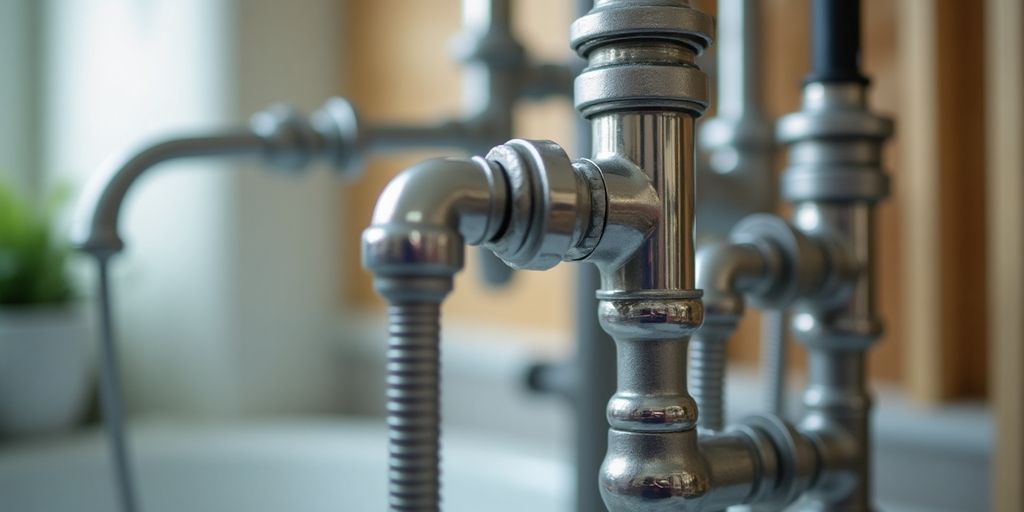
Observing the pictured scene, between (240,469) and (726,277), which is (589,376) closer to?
(726,277)

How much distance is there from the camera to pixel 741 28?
0.42 metres

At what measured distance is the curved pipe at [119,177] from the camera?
1.11ft

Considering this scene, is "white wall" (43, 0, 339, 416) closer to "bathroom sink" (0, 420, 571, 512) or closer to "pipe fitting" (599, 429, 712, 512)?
"bathroom sink" (0, 420, 571, 512)

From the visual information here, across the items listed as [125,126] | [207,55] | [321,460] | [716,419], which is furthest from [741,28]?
[125,126]

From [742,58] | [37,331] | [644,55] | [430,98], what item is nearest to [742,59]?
[742,58]

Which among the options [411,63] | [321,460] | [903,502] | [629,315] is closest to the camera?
[629,315]

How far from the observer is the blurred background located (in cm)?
51

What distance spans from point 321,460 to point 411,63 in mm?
414

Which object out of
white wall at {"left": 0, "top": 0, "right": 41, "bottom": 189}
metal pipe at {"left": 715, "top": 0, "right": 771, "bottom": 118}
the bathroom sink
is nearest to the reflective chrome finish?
metal pipe at {"left": 715, "top": 0, "right": 771, "bottom": 118}

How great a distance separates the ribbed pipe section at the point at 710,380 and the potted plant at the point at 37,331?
2.27 ft

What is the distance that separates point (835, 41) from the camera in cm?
30

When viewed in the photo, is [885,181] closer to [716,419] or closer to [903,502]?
[716,419]

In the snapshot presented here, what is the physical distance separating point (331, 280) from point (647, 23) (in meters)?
0.87

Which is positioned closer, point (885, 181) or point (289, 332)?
point (885, 181)
